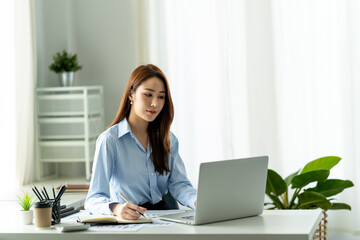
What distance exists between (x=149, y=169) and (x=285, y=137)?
1.91m

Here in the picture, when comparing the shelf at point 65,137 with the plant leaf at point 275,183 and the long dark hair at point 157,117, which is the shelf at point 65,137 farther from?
the long dark hair at point 157,117

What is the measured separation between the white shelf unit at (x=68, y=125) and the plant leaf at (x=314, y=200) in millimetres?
1739

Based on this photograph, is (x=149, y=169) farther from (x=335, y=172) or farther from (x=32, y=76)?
(x=32, y=76)

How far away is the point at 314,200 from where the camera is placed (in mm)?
3385

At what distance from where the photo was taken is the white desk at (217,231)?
6.10ft

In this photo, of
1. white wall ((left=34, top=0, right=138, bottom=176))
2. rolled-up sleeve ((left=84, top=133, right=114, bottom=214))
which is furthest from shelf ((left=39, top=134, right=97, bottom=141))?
rolled-up sleeve ((left=84, top=133, right=114, bottom=214))

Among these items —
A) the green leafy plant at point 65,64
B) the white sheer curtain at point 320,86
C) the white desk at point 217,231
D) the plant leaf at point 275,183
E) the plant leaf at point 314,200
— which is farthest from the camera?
the green leafy plant at point 65,64

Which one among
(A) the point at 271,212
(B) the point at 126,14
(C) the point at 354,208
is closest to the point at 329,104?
(C) the point at 354,208

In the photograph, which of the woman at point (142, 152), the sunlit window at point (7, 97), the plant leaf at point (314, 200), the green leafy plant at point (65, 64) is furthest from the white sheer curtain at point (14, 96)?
the plant leaf at point (314, 200)

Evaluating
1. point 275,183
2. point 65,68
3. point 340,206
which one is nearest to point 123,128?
point 275,183

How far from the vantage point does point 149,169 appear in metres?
Answer: 2.54

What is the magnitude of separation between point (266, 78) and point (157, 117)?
6.00ft

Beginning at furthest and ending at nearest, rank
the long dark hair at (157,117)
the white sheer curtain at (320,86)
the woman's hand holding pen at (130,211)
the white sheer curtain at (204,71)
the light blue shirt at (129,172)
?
the white sheer curtain at (204,71) < the white sheer curtain at (320,86) < the long dark hair at (157,117) < the light blue shirt at (129,172) < the woman's hand holding pen at (130,211)

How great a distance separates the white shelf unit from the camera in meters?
4.43
